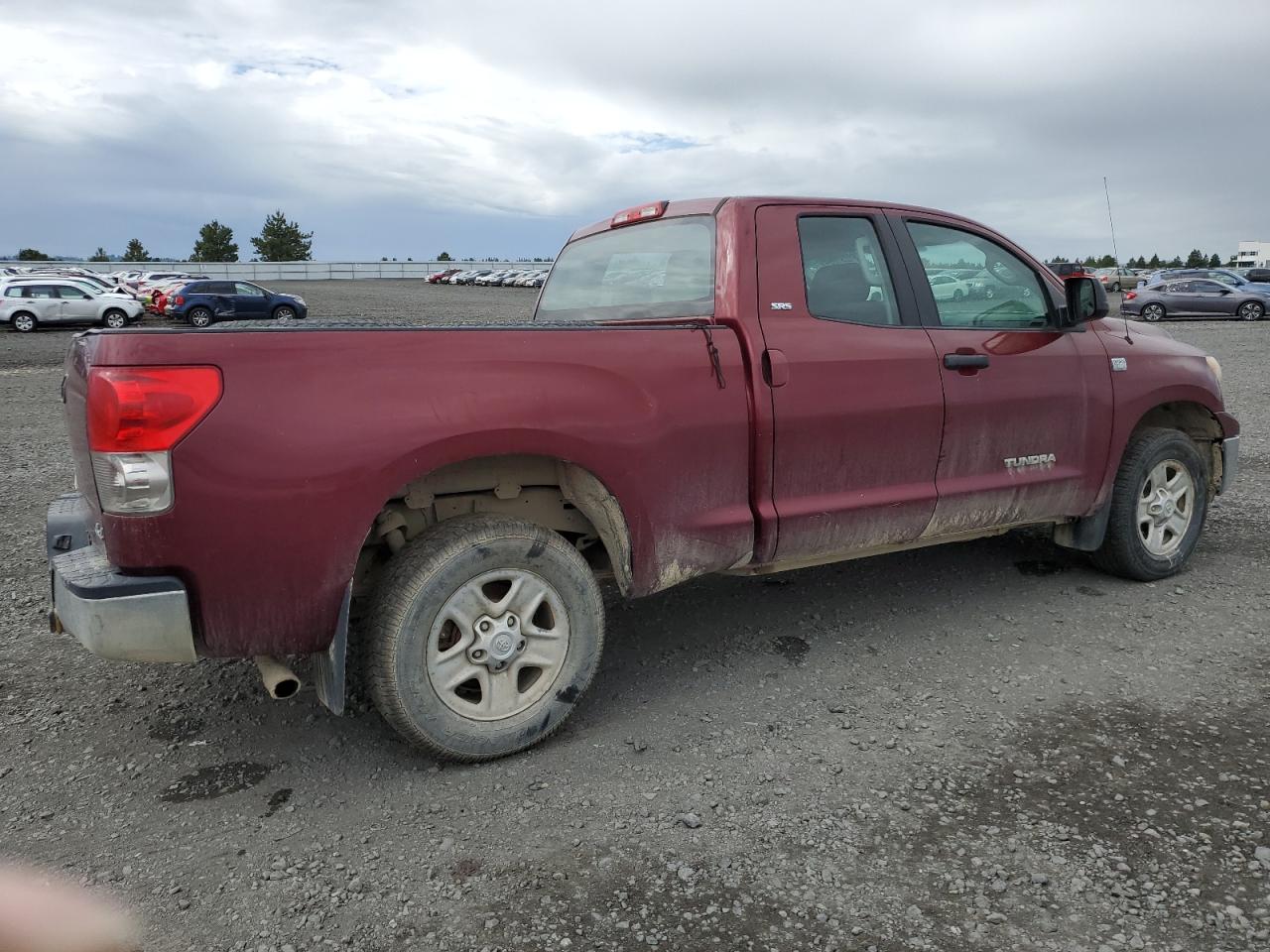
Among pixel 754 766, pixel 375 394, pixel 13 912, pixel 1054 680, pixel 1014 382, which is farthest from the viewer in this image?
pixel 1014 382

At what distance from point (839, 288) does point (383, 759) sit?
8.19 feet

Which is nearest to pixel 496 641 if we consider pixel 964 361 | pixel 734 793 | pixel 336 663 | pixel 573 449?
pixel 336 663

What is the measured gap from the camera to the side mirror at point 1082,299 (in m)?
4.56

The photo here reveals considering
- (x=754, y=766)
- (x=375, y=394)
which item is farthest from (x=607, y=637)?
(x=375, y=394)

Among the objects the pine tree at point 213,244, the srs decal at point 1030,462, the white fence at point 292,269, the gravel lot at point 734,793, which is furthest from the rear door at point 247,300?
the pine tree at point 213,244

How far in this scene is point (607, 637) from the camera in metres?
4.50

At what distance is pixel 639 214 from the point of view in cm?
443

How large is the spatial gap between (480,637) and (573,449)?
0.68 metres

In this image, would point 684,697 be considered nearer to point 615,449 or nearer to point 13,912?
point 615,449

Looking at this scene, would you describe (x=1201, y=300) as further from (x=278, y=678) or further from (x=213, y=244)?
(x=213, y=244)

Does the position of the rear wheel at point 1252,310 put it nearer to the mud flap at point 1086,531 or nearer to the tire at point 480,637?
the mud flap at point 1086,531

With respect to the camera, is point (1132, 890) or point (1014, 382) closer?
point (1132, 890)

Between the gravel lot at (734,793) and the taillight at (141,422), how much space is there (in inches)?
41.3

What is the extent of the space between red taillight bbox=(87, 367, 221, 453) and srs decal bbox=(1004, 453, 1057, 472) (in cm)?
331
